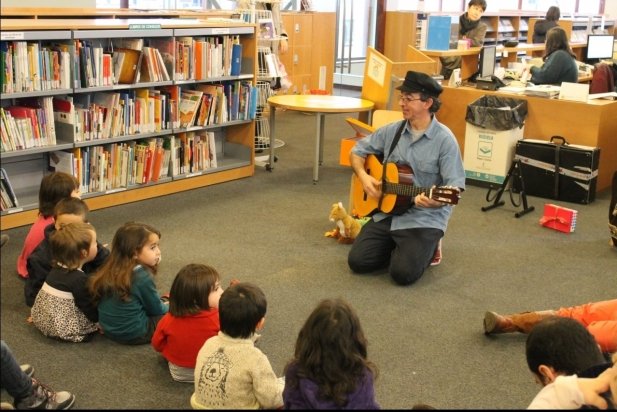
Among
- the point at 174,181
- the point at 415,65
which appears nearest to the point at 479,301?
the point at 174,181

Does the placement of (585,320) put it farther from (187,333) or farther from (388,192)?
(187,333)

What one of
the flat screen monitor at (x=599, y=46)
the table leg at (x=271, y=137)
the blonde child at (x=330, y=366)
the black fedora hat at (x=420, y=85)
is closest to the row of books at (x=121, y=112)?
the table leg at (x=271, y=137)

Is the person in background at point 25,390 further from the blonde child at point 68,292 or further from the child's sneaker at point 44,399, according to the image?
the blonde child at point 68,292

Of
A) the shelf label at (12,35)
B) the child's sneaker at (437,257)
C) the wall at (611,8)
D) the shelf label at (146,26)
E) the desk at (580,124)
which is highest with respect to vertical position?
the wall at (611,8)

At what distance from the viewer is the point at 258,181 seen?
242 inches

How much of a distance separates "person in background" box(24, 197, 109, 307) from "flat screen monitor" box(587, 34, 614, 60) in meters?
8.07

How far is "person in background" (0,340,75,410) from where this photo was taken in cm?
250

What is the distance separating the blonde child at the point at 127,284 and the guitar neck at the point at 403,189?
1.49 meters

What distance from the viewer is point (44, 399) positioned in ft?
8.77

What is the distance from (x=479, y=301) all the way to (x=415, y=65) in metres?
3.19

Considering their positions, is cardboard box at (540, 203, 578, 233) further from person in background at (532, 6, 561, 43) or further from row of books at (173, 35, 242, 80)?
person in background at (532, 6, 561, 43)

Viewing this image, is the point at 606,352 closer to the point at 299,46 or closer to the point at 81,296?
the point at 81,296

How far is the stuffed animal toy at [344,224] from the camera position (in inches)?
182

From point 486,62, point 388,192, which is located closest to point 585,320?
point 388,192
